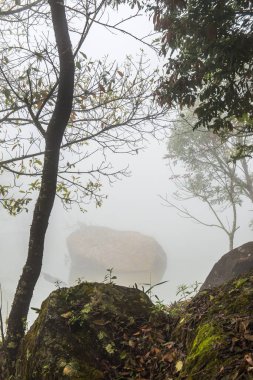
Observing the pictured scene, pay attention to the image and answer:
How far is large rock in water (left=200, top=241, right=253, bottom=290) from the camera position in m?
9.30

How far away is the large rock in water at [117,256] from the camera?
37688mm

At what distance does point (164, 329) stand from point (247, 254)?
23.3 feet

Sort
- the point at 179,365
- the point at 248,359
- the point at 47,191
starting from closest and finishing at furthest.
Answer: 1. the point at 248,359
2. the point at 179,365
3. the point at 47,191

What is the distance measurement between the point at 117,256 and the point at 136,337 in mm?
37340

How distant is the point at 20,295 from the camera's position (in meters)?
4.59

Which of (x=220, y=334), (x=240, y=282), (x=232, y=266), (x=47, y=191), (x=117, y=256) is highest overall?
(x=117, y=256)

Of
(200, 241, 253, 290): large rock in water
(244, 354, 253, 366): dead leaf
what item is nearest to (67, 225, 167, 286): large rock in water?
(200, 241, 253, 290): large rock in water

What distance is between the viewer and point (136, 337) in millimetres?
3180

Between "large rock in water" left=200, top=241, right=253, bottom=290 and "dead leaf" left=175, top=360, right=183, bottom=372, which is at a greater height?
"large rock in water" left=200, top=241, right=253, bottom=290

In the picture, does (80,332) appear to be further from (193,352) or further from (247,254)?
(247,254)

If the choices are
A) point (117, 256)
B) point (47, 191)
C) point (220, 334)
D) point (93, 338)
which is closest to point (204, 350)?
point (220, 334)

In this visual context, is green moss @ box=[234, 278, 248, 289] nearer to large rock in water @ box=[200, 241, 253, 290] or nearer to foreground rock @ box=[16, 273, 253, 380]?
foreground rock @ box=[16, 273, 253, 380]

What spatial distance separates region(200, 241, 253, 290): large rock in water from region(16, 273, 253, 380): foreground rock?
6.38m

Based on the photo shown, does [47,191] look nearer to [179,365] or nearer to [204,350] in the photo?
[179,365]
